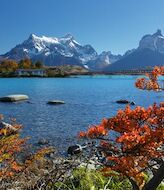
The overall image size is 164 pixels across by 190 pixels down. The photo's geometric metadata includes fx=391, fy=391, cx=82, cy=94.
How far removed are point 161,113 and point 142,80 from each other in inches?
33.3

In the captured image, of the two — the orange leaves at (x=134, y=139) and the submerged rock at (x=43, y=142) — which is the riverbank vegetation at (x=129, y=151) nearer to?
the orange leaves at (x=134, y=139)

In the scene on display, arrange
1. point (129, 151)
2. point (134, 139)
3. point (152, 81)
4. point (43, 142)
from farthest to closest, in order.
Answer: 1. point (43, 142)
2. point (152, 81)
3. point (129, 151)
4. point (134, 139)

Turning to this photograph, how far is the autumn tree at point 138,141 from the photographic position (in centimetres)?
643

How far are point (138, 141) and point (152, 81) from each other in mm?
1679

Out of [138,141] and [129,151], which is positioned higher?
[138,141]

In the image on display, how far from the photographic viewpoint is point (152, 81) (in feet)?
25.0

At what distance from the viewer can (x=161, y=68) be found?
784 cm

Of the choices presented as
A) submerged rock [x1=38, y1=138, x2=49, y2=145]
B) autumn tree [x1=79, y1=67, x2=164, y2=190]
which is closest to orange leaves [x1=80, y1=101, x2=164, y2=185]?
autumn tree [x1=79, y1=67, x2=164, y2=190]

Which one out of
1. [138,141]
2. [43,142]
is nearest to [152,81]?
[138,141]

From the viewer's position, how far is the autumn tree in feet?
21.1

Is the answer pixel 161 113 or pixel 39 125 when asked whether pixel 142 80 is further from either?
pixel 39 125

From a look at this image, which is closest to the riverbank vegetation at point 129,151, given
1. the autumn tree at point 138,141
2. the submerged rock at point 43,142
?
the autumn tree at point 138,141

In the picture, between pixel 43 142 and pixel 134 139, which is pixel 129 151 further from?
pixel 43 142

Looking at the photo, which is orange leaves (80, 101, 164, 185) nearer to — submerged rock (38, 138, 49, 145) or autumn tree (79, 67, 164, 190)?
autumn tree (79, 67, 164, 190)
